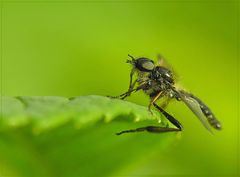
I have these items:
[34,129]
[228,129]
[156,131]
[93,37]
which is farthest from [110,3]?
[34,129]

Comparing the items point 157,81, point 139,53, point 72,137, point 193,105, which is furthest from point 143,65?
point 72,137

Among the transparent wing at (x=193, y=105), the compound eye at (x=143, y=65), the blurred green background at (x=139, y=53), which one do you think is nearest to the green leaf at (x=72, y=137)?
the transparent wing at (x=193, y=105)

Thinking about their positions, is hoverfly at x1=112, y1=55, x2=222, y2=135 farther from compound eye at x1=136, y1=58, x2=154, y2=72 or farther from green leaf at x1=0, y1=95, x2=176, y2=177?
green leaf at x1=0, y1=95, x2=176, y2=177

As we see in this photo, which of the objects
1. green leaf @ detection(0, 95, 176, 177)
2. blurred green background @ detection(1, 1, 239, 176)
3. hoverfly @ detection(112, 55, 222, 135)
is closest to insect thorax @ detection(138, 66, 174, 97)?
hoverfly @ detection(112, 55, 222, 135)

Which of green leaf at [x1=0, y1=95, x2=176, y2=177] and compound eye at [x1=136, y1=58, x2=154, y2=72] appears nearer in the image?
green leaf at [x1=0, y1=95, x2=176, y2=177]

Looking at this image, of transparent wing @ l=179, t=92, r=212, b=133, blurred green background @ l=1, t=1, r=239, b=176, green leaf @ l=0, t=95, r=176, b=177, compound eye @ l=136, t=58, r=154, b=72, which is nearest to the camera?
green leaf @ l=0, t=95, r=176, b=177

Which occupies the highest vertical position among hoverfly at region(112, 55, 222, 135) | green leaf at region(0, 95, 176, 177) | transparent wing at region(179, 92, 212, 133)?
hoverfly at region(112, 55, 222, 135)
